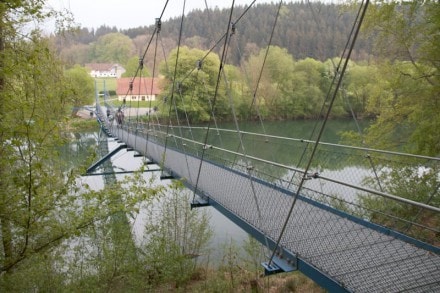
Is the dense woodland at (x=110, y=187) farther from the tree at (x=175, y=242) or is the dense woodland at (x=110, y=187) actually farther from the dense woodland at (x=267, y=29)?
the dense woodland at (x=267, y=29)

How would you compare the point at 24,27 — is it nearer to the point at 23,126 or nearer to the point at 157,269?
the point at 23,126

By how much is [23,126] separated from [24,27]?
90.5 inches

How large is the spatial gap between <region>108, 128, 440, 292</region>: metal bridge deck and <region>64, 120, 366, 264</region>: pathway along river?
1.32 m

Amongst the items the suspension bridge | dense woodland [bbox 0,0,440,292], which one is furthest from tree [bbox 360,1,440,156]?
the suspension bridge

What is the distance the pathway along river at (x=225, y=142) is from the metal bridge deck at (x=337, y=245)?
132 cm

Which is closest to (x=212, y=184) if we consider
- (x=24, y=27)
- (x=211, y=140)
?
(x=24, y=27)

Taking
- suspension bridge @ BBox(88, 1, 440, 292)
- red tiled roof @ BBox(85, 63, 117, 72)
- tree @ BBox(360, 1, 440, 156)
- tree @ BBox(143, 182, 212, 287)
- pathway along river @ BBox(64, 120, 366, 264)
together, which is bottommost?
red tiled roof @ BBox(85, 63, 117, 72)

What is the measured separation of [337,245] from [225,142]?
13579 mm

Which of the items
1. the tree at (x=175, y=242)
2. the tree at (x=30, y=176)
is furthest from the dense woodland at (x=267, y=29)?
the tree at (x=30, y=176)

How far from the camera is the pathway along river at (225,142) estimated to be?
25.8ft

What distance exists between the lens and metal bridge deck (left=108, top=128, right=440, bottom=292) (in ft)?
6.29

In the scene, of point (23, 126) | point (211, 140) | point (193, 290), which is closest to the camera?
point (23, 126)

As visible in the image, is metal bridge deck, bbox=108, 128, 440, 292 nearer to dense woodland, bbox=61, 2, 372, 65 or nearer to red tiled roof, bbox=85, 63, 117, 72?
dense woodland, bbox=61, 2, 372, 65

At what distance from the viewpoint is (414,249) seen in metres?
2.29
